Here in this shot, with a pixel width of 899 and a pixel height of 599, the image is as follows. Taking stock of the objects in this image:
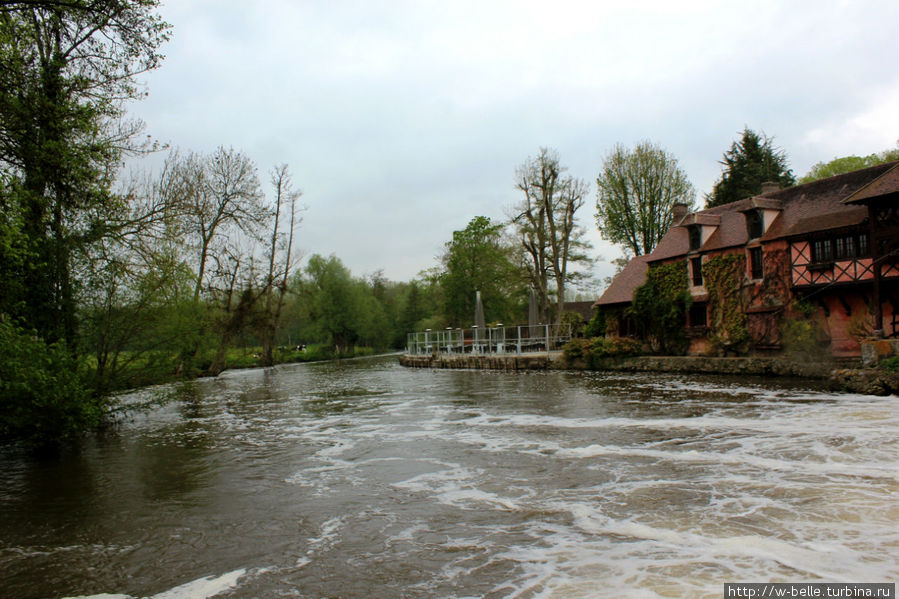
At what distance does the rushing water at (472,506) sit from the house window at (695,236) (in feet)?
47.1

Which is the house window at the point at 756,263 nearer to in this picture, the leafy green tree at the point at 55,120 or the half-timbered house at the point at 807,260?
the half-timbered house at the point at 807,260

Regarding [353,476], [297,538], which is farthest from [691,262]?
[297,538]

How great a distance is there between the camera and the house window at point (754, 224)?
78.1ft

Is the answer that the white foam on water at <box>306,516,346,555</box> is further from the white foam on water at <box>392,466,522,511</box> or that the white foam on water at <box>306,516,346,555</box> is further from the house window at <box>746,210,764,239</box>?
the house window at <box>746,210,764,239</box>

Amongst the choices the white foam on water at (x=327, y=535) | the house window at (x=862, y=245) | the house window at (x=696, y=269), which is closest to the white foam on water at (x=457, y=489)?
the white foam on water at (x=327, y=535)

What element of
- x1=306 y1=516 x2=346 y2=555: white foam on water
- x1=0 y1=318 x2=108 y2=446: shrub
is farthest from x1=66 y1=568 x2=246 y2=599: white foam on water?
x1=0 y1=318 x2=108 y2=446: shrub

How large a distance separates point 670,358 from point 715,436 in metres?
14.5

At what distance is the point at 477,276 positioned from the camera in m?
47.1

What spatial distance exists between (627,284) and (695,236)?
514 centimetres

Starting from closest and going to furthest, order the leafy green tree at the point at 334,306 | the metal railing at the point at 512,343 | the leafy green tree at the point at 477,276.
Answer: the metal railing at the point at 512,343, the leafy green tree at the point at 477,276, the leafy green tree at the point at 334,306

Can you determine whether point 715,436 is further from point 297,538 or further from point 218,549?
point 218,549

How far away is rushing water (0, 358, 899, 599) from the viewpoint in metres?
5.00

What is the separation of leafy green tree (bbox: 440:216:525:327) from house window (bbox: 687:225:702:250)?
782 inches

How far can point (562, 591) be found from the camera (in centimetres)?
467
